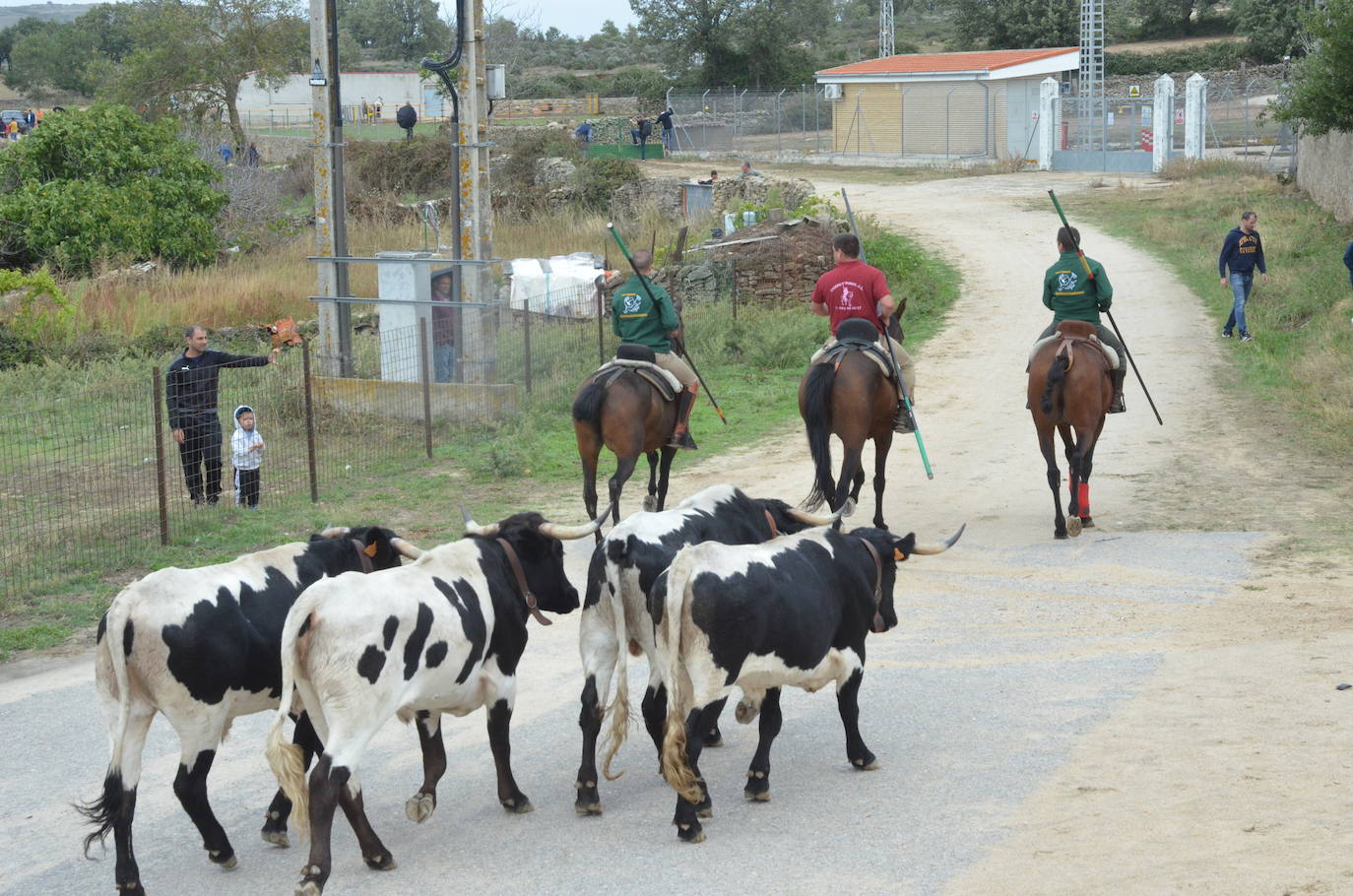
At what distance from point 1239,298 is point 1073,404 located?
32.2 feet

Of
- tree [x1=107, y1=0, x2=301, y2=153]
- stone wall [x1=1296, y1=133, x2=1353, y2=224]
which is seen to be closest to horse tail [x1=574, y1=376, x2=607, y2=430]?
stone wall [x1=1296, y1=133, x2=1353, y2=224]

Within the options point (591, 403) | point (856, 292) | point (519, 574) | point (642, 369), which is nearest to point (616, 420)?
point (591, 403)

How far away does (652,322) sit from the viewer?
1238 cm

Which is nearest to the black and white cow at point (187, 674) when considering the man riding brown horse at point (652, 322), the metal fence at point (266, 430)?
the metal fence at point (266, 430)

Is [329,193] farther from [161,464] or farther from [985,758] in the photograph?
[985,758]

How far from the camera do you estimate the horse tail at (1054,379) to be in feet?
39.6

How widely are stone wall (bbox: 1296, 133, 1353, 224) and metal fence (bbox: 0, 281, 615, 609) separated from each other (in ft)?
54.1

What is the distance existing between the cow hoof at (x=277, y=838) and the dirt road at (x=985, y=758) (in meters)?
0.05

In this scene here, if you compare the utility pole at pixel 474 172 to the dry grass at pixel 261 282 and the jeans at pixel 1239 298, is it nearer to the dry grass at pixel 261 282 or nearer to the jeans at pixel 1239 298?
the dry grass at pixel 261 282

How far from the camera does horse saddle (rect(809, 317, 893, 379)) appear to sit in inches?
468

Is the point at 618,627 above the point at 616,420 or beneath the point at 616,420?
beneath

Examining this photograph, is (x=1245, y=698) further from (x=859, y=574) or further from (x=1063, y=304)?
(x=1063, y=304)

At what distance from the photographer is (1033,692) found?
8188 mm

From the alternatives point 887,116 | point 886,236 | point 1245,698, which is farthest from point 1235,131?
point 1245,698
